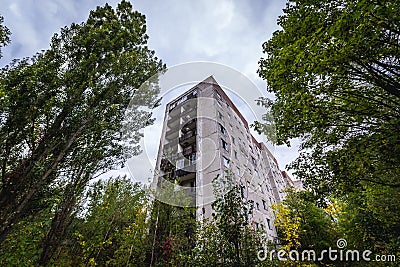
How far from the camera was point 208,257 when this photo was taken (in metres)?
4.60

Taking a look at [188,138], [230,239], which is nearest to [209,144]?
[188,138]

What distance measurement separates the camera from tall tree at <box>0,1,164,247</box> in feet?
18.1

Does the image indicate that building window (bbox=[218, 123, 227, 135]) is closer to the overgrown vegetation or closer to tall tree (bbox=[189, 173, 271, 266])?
the overgrown vegetation

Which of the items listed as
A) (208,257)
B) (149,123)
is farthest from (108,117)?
(208,257)

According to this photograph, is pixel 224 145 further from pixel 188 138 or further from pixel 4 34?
pixel 4 34

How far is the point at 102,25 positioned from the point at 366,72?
29.2 feet

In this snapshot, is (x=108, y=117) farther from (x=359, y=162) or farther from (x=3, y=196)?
(x=359, y=162)

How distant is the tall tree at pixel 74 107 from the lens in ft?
18.1

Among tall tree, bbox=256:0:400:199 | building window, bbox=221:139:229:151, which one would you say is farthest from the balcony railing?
tall tree, bbox=256:0:400:199

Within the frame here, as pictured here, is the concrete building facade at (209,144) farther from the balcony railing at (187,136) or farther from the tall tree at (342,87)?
the tall tree at (342,87)

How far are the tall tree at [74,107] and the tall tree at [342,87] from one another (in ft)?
20.0

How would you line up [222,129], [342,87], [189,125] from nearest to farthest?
1. [342,87]
2. [222,129]
3. [189,125]

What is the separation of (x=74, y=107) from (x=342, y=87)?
785 centimetres

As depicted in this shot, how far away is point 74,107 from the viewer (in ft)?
21.9
